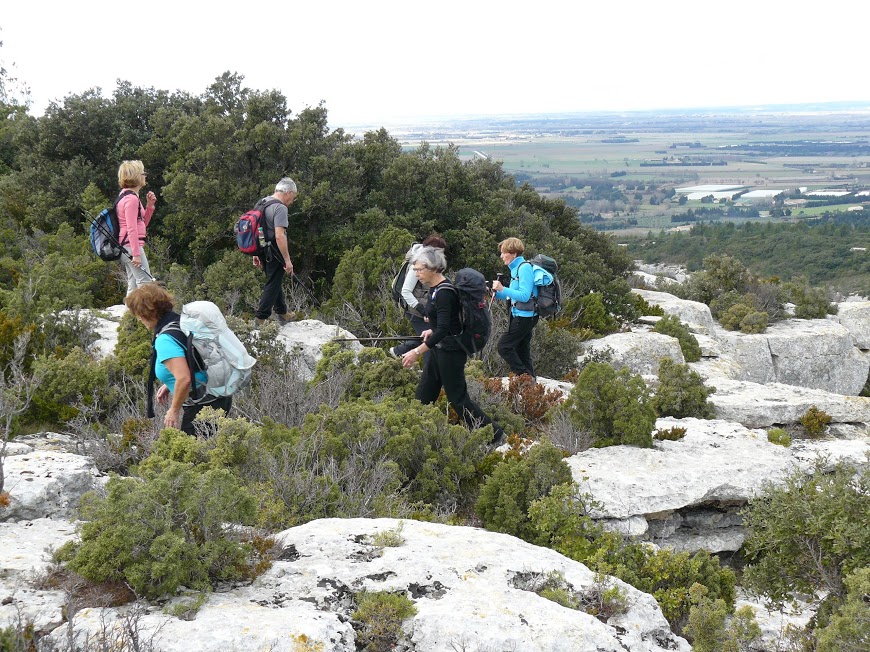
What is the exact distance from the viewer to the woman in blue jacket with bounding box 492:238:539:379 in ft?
23.9

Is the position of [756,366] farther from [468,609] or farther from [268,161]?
[468,609]

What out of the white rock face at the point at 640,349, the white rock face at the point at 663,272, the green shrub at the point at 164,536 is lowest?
the white rock face at the point at 663,272

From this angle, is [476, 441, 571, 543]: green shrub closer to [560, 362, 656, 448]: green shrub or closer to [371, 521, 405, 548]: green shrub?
[560, 362, 656, 448]: green shrub

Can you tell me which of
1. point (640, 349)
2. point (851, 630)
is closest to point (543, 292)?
point (640, 349)

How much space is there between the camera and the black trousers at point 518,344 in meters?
7.51

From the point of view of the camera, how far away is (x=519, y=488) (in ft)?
16.5

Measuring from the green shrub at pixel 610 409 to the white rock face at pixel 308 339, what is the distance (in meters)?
2.72

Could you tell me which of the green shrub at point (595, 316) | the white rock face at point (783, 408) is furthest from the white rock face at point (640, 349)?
the white rock face at point (783, 408)

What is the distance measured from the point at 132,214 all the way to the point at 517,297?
3.77 metres

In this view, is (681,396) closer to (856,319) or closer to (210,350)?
(210,350)

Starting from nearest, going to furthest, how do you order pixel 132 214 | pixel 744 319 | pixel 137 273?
pixel 132 214
pixel 137 273
pixel 744 319

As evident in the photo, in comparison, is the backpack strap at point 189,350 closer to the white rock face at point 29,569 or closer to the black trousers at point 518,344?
the white rock face at point 29,569

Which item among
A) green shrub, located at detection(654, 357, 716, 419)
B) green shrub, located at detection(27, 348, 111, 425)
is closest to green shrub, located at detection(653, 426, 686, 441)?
green shrub, located at detection(654, 357, 716, 419)

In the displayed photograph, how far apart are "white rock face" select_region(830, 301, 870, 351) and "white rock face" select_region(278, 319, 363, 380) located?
12.0m
